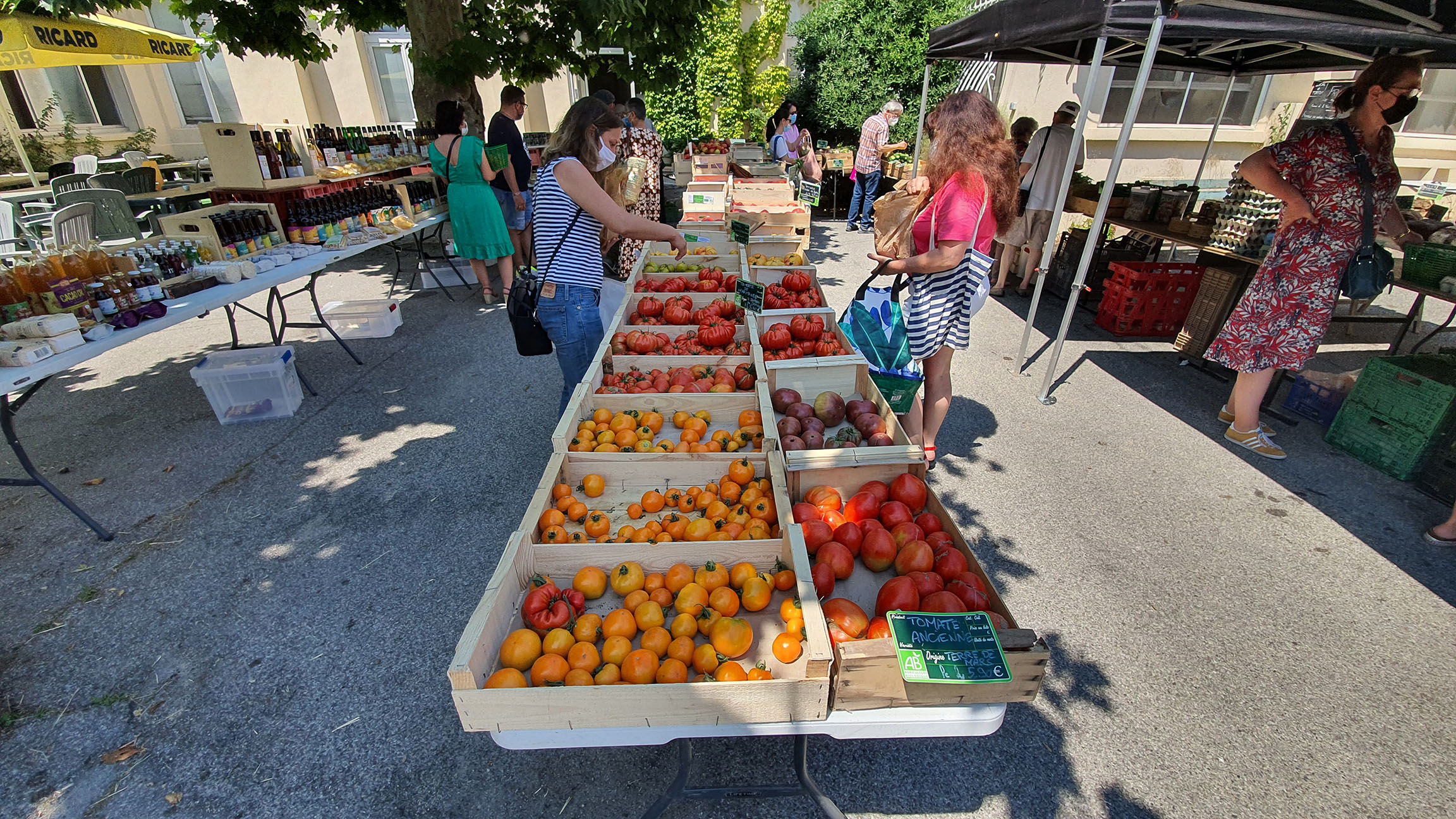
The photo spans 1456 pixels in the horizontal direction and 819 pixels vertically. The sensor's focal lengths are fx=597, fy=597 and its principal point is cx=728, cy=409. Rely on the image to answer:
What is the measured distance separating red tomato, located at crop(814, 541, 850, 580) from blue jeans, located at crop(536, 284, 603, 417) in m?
1.94

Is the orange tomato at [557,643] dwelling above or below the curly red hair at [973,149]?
below

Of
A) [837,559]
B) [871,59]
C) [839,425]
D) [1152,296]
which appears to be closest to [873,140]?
[1152,296]

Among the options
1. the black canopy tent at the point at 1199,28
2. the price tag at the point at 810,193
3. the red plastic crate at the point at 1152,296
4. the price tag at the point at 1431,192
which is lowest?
the red plastic crate at the point at 1152,296

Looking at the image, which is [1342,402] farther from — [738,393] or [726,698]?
[726,698]

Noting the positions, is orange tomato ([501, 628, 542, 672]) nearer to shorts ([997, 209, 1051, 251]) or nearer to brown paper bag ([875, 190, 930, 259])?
brown paper bag ([875, 190, 930, 259])

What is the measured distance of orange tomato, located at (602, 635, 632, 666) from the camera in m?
1.68

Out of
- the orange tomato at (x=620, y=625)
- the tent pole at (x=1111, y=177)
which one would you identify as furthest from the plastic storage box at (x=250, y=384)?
the tent pole at (x=1111, y=177)

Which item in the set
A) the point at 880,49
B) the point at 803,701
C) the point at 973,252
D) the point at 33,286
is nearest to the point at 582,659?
the point at 803,701

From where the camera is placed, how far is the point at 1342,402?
14.2 feet

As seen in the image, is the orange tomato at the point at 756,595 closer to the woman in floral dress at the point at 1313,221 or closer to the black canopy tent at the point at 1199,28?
the black canopy tent at the point at 1199,28

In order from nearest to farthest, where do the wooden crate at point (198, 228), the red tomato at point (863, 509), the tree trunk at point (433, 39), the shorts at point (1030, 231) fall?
the red tomato at point (863, 509) → the wooden crate at point (198, 228) → the shorts at point (1030, 231) → the tree trunk at point (433, 39)

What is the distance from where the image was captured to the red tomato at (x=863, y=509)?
216 cm

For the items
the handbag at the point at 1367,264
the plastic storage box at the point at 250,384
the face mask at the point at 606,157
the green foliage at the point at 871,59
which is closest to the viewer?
the handbag at the point at 1367,264

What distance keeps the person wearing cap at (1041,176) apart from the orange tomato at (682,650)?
6.28m
